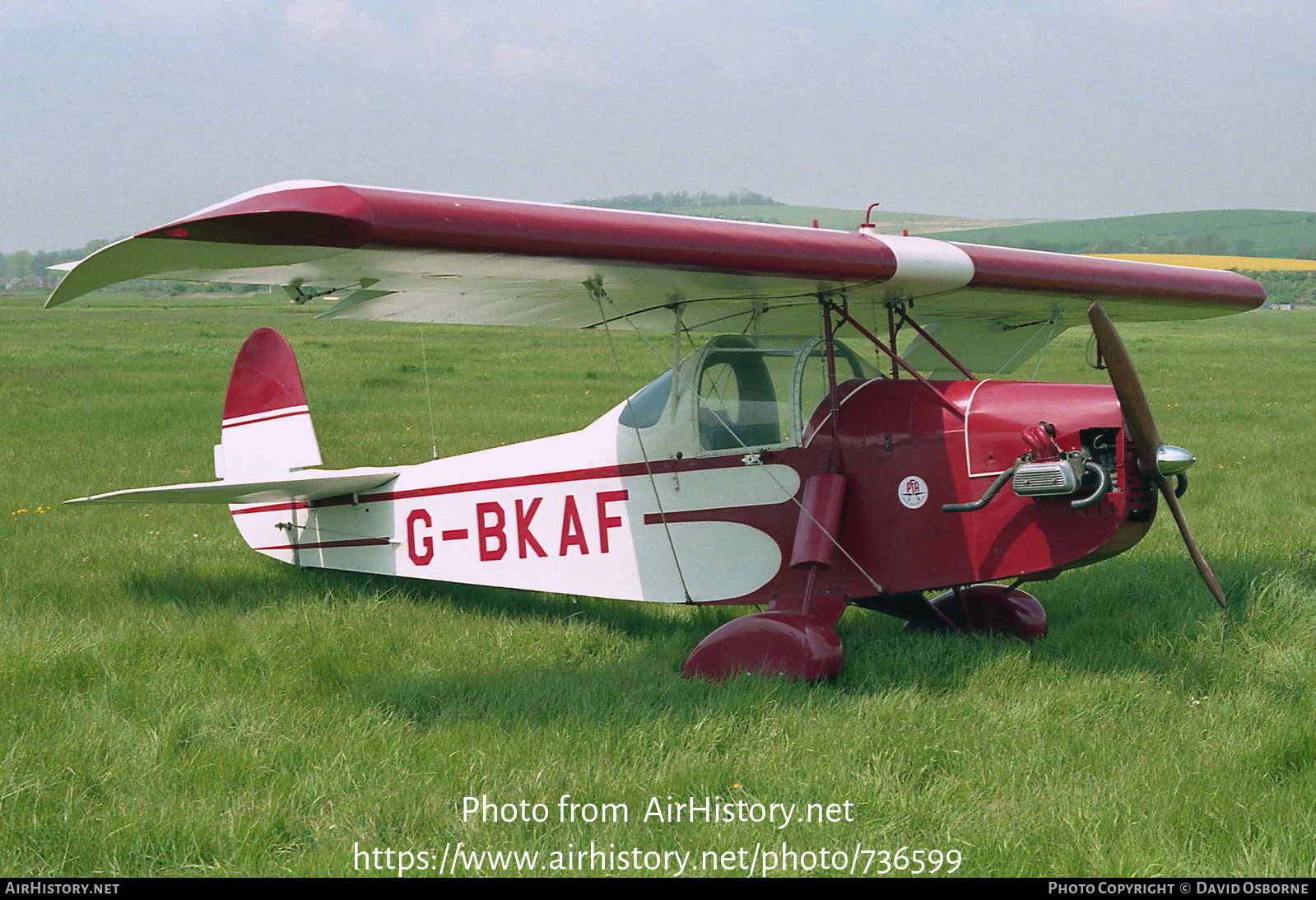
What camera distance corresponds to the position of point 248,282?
201 inches

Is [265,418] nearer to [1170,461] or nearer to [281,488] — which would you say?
[281,488]

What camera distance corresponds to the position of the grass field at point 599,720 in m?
3.78

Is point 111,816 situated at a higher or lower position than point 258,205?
lower

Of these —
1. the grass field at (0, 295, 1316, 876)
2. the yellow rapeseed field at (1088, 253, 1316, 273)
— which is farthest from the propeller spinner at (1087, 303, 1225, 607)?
the yellow rapeseed field at (1088, 253, 1316, 273)

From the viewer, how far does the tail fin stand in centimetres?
834

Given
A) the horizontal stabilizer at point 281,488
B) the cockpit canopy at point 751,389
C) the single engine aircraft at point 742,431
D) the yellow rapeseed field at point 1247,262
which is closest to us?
the single engine aircraft at point 742,431

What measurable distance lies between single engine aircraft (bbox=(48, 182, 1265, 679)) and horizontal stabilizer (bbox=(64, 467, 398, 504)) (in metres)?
0.03

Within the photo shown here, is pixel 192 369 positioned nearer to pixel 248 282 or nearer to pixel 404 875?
pixel 248 282

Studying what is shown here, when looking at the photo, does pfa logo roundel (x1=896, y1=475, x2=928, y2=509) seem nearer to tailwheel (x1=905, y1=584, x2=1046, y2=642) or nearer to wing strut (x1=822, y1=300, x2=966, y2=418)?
wing strut (x1=822, y1=300, x2=966, y2=418)

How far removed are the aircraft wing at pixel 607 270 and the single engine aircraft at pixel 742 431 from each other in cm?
2

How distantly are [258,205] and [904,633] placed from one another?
14.5ft

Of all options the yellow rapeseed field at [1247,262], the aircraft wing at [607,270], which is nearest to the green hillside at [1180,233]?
the yellow rapeseed field at [1247,262]

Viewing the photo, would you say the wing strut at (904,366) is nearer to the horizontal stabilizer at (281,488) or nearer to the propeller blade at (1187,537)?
the propeller blade at (1187,537)

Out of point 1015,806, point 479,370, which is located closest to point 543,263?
point 1015,806
